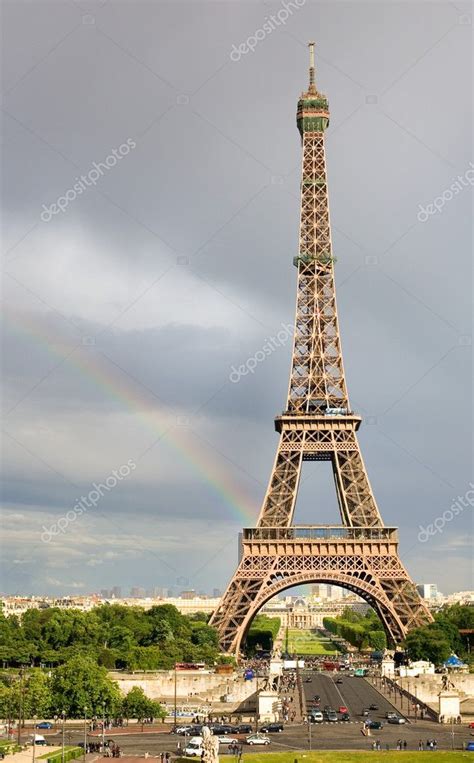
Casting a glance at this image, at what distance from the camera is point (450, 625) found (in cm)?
13212

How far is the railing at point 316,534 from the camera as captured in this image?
380 ft

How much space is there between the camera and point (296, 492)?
121m

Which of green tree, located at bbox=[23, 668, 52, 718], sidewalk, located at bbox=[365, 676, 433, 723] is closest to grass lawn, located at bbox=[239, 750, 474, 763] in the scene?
sidewalk, located at bbox=[365, 676, 433, 723]

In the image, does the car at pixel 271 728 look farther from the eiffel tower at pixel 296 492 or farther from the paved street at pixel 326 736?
the eiffel tower at pixel 296 492

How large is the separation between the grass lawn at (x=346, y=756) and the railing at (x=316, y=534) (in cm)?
5462

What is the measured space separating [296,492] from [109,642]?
3167 cm

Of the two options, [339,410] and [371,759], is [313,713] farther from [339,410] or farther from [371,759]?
[339,410]

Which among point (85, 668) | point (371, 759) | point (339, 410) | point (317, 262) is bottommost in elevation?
point (371, 759)

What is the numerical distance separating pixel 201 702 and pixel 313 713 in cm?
1460

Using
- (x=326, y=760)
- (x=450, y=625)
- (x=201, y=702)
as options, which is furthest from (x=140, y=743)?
(x=450, y=625)

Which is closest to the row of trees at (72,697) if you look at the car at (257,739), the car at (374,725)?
the car at (257,739)

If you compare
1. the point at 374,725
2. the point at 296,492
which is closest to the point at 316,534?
the point at 296,492

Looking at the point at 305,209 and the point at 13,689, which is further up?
the point at 305,209

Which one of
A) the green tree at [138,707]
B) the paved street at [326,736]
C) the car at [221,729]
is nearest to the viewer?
the paved street at [326,736]
